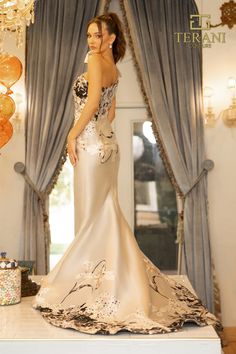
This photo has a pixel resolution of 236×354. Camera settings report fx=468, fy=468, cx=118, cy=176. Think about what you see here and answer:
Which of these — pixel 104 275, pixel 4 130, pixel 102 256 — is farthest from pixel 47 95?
pixel 104 275

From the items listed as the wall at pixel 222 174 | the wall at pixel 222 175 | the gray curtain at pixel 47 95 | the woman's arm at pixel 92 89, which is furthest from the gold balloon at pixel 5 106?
the wall at pixel 222 174

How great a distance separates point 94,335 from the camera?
8.00 ft

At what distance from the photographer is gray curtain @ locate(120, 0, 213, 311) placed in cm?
527

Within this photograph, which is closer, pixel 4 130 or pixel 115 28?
pixel 115 28

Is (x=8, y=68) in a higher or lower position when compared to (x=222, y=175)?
higher

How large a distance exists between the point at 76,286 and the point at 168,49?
137 inches

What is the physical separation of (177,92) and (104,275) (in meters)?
3.15

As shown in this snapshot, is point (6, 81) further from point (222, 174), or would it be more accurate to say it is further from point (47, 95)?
point (222, 174)

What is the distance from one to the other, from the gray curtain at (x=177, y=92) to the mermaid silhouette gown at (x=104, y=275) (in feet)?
6.79

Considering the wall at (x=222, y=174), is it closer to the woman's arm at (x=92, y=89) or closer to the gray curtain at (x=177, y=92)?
the gray curtain at (x=177, y=92)

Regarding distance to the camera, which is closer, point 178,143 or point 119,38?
point 119,38

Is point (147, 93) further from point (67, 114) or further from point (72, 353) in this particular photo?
point (72, 353)

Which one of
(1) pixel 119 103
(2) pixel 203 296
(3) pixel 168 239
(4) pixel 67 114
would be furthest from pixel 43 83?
(2) pixel 203 296

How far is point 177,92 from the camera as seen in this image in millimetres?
5430
